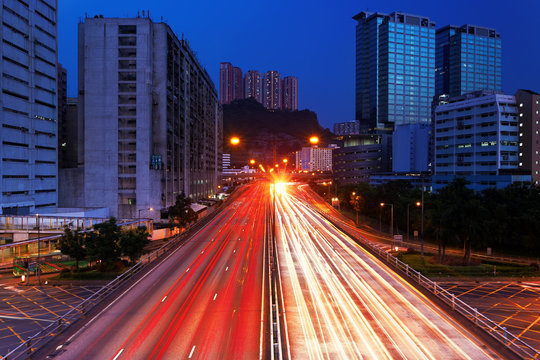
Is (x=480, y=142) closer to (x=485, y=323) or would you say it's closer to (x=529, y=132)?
(x=529, y=132)

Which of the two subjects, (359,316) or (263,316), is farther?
(359,316)

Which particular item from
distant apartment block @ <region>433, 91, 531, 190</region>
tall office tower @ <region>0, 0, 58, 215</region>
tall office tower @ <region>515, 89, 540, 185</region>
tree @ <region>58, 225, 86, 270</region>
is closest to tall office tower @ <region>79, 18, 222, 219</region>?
tall office tower @ <region>0, 0, 58, 215</region>

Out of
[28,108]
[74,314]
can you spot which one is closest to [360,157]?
[28,108]

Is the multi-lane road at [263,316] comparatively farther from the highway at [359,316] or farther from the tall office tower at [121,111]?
the tall office tower at [121,111]

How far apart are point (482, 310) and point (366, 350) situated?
1373 centimetres

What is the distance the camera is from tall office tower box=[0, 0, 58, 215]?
6391cm

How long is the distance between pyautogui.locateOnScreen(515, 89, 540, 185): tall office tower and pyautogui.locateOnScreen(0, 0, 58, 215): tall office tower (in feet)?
361

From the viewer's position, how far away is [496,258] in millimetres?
51562

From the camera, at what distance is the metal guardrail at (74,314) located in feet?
63.3

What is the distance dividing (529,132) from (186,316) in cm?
10485

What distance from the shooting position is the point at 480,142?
346 feet

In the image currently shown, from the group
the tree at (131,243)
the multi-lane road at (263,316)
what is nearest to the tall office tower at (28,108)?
the tree at (131,243)

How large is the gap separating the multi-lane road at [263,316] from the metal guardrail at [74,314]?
125cm

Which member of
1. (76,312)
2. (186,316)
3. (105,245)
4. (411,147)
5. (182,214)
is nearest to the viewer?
(186,316)
